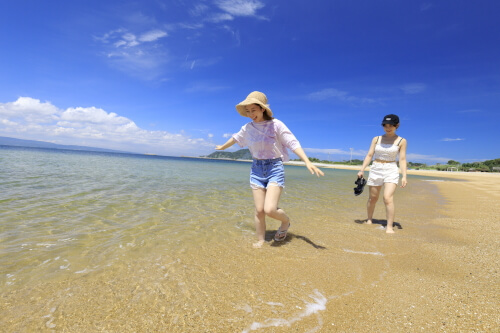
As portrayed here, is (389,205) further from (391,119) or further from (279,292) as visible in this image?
(279,292)

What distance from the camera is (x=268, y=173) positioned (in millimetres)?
3680

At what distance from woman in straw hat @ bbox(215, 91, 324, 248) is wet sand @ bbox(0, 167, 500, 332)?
2.40 ft

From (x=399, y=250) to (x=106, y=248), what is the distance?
4.33 metres

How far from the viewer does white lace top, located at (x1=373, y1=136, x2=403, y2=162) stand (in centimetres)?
497

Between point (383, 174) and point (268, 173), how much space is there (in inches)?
116

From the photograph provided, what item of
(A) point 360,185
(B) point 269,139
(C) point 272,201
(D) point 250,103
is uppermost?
(D) point 250,103

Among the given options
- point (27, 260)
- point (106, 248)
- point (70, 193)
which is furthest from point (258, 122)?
point (70, 193)

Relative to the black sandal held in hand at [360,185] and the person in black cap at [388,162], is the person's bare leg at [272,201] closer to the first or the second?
the person in black cap at [388,162]

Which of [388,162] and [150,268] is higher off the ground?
[388,162]

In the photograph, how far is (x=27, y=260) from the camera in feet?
9.54

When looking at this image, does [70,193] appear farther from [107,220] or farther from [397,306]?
[397,306]

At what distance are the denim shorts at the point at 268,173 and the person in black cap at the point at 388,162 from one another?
246 centimetres

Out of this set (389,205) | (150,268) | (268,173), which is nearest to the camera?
(150,268)

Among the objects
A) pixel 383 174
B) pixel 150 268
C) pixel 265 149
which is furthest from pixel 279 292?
pixel 383 174
